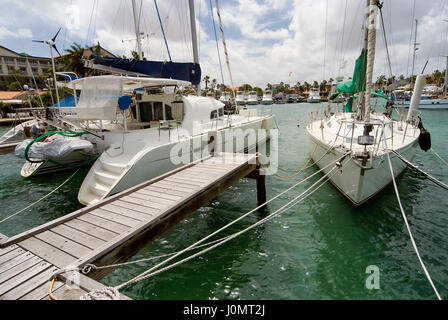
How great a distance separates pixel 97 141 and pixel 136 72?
3022 mm

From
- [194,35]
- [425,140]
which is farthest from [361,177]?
[194,35]

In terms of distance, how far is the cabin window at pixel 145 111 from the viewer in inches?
350

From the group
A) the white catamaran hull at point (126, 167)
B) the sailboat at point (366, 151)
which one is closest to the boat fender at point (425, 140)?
the sailboat at point (366, 151)

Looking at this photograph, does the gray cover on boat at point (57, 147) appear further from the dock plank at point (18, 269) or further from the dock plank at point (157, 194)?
the dock plank at point (18, 269)

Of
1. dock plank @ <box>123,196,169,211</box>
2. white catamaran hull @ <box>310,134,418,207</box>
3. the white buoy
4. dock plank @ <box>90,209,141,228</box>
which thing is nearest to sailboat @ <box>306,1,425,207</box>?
white catamaran hull @ <box>310,134,418,207</box>

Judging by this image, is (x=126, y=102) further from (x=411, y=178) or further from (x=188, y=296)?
(x=411, y=178)

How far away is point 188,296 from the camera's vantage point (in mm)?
3654

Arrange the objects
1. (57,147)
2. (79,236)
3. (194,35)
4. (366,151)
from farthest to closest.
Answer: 1. (194,35)
2. (57,147)
3. (366,151)
4. (79,236)

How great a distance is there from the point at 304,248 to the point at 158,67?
8.02m

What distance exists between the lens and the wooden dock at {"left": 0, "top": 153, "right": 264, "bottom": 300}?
2439 millimetres

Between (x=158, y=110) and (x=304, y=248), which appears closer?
(x=304, y=248)

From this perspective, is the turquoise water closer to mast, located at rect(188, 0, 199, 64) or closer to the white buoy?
the white buoy

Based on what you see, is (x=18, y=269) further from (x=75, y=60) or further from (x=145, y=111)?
(x=75, y=60)

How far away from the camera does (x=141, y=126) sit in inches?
338
